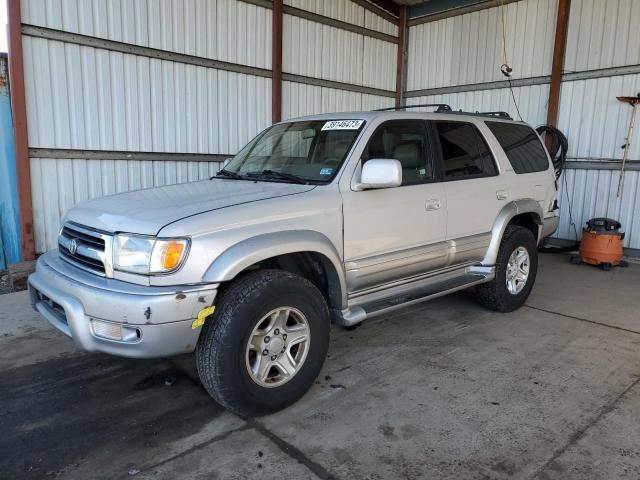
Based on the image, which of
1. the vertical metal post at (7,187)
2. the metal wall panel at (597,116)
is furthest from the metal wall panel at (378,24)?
the vertical metal post at (7,187)

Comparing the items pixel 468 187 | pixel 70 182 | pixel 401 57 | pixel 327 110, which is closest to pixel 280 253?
pixel 468 187

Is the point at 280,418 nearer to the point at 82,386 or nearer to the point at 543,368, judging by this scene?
the point at 82,386

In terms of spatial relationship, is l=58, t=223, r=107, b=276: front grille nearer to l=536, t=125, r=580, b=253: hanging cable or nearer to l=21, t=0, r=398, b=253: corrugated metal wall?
l=21, t=0, r=398, b=253: corrugated metal wall

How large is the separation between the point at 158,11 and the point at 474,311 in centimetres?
573

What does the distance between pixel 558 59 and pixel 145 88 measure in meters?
6.55

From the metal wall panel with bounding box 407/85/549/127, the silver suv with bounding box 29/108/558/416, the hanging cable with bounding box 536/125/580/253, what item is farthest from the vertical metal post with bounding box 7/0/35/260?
the hanging cable with bounding box 536/125/580/253

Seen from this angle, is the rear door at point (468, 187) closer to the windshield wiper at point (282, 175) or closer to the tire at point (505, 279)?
the tire at point (505, 279)

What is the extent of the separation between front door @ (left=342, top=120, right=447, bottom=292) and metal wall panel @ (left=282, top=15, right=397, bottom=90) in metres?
5.38

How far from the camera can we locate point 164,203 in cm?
298

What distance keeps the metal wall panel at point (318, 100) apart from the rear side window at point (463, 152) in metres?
4.76

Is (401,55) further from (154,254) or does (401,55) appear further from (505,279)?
(154,254)

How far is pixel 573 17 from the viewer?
26.3 ft

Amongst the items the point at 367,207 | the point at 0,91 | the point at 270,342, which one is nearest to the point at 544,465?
the point at 270,342

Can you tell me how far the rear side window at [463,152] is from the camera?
13.3 ft
